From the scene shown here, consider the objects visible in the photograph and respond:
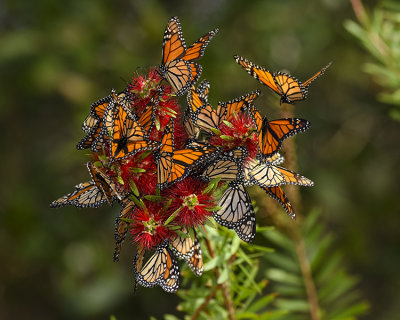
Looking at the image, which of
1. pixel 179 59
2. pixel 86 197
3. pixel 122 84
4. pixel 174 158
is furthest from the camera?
pixel 122 84

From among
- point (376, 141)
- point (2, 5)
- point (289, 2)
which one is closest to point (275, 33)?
point (289, 2)

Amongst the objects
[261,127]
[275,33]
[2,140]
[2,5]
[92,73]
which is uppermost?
[2,5]

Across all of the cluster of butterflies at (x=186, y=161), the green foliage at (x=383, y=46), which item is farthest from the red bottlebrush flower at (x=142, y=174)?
the green foliage at (x=383, y=46)

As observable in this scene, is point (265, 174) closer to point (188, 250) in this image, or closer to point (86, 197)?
point (188, 250)

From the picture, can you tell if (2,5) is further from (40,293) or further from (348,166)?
(348,166)

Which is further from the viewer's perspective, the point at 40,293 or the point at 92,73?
the point at 40,293

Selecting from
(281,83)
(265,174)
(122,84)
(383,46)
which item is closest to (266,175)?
(265,174)

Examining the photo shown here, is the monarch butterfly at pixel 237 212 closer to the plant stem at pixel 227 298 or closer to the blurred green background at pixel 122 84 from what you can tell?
the plant stem at pixel 227 298
